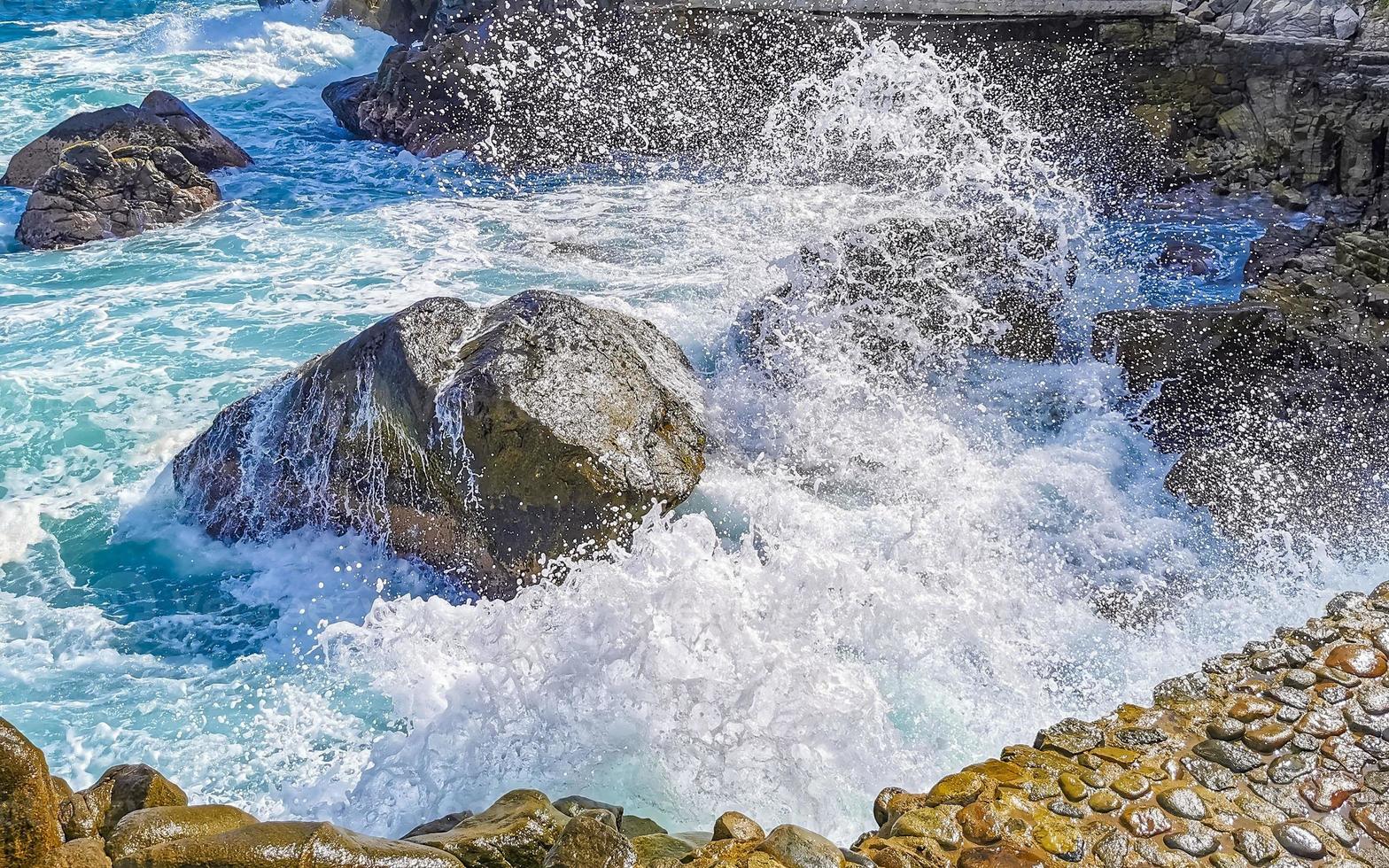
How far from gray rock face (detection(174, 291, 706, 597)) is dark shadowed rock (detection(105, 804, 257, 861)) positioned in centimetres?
216

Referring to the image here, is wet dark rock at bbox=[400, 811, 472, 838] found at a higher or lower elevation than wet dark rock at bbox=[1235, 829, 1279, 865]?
lower

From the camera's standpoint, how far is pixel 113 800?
113 inches

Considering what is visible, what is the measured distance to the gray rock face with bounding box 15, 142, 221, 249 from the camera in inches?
369

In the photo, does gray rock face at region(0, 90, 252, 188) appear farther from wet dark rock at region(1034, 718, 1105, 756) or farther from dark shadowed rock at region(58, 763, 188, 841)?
wet dark rock at region(1034, 718, 1105, 756)

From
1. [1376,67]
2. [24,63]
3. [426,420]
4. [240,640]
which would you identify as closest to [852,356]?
[426,420]

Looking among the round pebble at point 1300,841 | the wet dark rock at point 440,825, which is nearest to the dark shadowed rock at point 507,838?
the wet dark rock at point 440,825

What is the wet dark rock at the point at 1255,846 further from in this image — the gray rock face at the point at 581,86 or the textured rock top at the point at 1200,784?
the gray rock face at the point at 581,86

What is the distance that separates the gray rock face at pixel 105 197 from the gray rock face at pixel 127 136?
0.22 meters

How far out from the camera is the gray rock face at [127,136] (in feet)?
33.3

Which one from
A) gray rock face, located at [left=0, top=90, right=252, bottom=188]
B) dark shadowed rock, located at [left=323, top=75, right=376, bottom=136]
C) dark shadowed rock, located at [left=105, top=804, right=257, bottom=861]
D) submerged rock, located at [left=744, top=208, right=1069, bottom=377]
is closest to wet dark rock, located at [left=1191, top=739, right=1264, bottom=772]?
dark shadowed rock, located at [left=105, top=804, right=257, bottom=861]

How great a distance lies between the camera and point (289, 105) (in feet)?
47.2

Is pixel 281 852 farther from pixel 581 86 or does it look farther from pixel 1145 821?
pixel 581 86

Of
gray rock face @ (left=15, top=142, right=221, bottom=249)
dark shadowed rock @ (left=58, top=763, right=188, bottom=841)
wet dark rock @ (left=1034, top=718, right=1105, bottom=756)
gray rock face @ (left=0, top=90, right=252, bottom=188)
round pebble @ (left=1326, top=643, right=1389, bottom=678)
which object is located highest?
gray rock face @ (left=0, top=90, right=252, bottom=188)

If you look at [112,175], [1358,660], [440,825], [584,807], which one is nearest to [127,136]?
[112,175]
